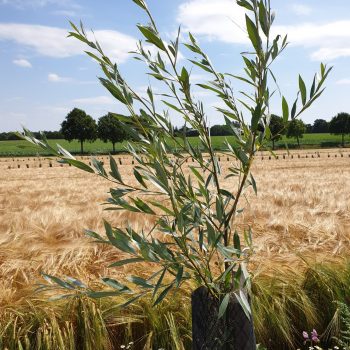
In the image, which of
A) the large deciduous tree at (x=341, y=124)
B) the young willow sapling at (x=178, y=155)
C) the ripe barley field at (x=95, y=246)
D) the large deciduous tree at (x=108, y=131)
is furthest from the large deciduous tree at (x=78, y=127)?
the young willow sapling at (x=178, y=155)

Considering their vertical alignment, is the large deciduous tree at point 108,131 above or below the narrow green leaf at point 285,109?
above

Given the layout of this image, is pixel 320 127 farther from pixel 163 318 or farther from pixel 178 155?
pixel 178 155

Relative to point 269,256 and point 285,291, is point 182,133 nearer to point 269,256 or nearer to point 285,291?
point 285,291

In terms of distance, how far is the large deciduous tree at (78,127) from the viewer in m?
67.5

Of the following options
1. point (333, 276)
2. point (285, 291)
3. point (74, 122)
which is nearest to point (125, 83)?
point (285, 291)

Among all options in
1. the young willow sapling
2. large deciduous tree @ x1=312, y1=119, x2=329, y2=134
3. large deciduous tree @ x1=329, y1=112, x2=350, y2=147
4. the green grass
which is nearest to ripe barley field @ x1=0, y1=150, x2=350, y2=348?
the green grass

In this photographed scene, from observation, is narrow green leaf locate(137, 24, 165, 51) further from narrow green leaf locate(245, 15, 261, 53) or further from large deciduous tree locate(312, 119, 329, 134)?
large deciduous tree locate(312, 119, 329, 134)

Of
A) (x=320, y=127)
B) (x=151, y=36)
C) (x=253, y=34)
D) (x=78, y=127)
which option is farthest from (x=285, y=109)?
(x=320, y=127)

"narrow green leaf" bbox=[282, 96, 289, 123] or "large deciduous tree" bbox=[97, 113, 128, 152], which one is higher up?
"large deciduous tree" bbox=[97, 113, 128, 152]

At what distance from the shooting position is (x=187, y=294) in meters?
2.98

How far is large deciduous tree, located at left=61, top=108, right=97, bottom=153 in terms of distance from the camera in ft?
221

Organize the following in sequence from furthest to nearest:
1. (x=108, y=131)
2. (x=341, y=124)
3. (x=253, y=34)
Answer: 1. (x=341, y=124)
2. (x=108, y=131)
3. (x=253, y=34)

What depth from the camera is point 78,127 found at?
221 feet

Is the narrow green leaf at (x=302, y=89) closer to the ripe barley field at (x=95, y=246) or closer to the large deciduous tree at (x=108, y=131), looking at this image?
the ripe barley field at (x=95, y=246)
